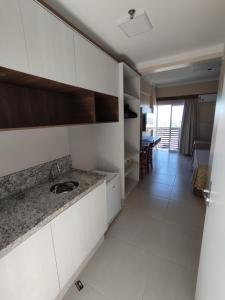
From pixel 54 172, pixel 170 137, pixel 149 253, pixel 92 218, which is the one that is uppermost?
pixel 54 172

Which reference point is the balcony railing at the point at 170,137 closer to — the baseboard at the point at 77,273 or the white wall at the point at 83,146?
the white wall at the point at 83,146

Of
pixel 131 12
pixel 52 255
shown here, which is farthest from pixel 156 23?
pixel 52 255

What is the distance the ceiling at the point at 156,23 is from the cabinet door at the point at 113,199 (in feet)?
6.56

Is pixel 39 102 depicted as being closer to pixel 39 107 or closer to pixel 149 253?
pixel 39 107

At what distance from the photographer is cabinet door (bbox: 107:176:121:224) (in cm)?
217

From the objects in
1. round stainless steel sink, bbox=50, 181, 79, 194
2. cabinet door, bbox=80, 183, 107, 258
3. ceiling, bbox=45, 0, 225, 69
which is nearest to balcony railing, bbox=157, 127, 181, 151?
ceiling, bbox=45, 0, 225, 69

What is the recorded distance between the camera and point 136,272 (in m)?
1.59

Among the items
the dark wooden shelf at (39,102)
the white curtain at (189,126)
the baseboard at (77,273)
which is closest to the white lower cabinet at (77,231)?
the baseboard at (77,273)

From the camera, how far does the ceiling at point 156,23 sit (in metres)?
1.50

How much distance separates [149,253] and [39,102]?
2.13m

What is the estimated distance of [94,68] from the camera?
1784 millimetres

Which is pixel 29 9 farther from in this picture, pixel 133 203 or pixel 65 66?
pixel 133 203

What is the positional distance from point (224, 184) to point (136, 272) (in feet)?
4.63

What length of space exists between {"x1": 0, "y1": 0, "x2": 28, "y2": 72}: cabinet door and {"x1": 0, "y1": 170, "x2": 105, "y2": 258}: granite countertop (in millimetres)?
1030
